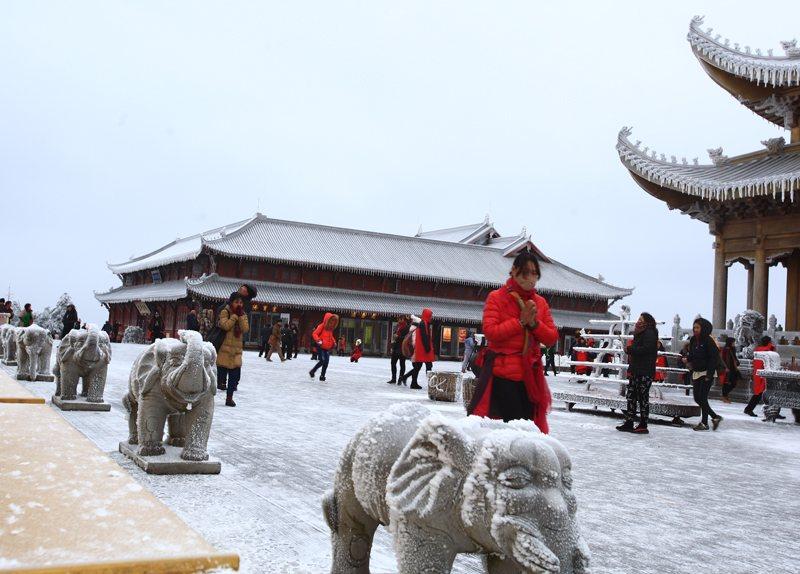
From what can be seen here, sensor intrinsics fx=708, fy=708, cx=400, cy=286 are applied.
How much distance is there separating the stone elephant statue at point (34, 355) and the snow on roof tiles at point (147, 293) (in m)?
23.9

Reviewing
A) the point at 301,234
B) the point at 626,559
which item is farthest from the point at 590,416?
the point at 301,234

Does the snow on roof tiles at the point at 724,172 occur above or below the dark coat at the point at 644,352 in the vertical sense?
above

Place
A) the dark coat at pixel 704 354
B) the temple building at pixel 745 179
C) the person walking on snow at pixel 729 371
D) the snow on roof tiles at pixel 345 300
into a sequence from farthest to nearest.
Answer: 1. the snow on roof tiles at pixel 345 300
2. the temple building at pixel 745 179
3. the person walking on snow at pixel 729 371
4. the dark coat at pixel 704 354

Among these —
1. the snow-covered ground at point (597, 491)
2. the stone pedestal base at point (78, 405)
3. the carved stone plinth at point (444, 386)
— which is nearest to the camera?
the snow-covered ground at point (597, 491)

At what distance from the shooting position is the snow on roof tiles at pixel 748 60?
17281 millimetres

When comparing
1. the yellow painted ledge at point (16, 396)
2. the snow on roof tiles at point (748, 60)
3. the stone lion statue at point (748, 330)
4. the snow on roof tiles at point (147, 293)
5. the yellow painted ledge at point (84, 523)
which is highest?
the snow on roof tiles at point (748, 60)

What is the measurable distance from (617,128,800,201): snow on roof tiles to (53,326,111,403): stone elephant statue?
14538 millimetres

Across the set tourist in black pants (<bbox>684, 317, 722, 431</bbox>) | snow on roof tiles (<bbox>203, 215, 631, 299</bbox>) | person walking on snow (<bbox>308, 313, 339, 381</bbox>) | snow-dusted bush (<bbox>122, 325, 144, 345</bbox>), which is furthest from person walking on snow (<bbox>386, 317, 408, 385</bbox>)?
snow-dusted bush (<bbox>122, 325, 144, 345</bbox>)

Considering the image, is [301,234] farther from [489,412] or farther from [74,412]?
[489,412]

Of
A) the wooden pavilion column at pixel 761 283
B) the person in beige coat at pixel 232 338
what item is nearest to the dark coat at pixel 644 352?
the person in beige coat at pixel 232 338

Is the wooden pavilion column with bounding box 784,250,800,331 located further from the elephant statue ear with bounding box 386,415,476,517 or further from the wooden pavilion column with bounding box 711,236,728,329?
the elephant statue ear with bounding box 386,415,476,517

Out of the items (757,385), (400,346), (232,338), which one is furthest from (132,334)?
(757,385)

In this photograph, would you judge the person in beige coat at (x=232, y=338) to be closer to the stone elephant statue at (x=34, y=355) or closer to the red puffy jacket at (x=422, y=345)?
the stone elephant statue at (x=34, y=355)

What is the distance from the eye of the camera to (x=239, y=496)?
3.87 m
